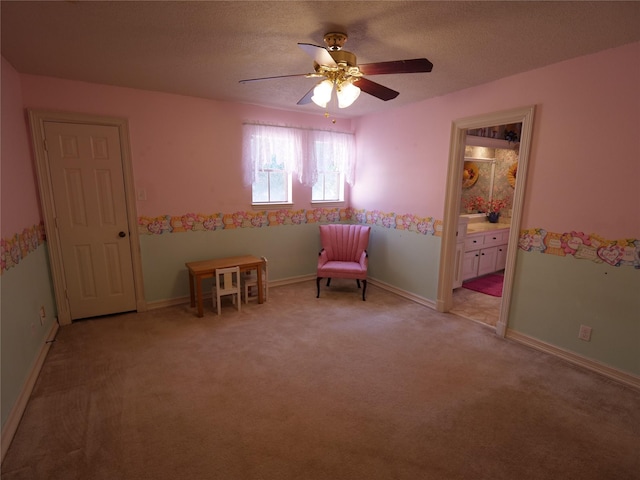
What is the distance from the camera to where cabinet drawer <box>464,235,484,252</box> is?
4.43 m

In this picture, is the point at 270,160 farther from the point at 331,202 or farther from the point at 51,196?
the point at 51,196

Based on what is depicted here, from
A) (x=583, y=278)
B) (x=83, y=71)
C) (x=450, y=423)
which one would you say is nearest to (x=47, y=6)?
(x=83, y=71)

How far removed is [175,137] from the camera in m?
3.55

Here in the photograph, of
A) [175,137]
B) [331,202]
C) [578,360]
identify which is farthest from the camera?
[331,202]

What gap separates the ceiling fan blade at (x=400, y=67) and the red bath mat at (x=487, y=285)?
10.9 ft

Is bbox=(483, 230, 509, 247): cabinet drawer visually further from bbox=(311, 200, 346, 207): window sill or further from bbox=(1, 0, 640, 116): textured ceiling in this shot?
bbox=(1, 0, 640, 116): textured ceiling

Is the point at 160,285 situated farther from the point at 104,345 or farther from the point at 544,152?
the point at 544,152

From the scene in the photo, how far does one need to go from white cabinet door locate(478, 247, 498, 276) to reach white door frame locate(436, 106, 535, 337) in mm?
1353

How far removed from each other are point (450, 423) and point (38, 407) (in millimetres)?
2588

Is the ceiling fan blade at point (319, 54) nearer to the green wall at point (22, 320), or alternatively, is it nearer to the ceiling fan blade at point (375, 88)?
the ceiling fan blade at point (375, 88)

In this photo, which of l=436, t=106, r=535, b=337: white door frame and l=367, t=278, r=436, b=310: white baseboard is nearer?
l=436, t=106, r=535, b=337: white door frame

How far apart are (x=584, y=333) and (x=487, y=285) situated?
6.55ft

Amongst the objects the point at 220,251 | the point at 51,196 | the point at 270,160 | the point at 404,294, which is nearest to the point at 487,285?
the point at 404,294

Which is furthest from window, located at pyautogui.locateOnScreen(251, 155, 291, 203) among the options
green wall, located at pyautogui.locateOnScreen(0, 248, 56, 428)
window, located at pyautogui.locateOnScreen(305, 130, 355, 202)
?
green wall, located at pyautogui.locateOnScreen(0, 248, 56, 428)
